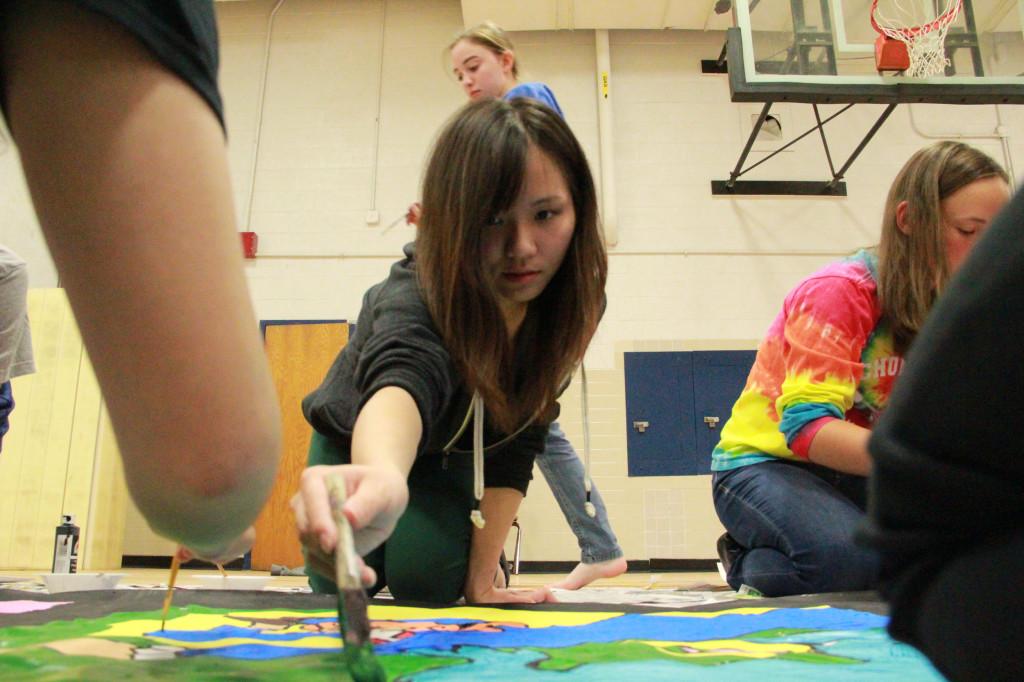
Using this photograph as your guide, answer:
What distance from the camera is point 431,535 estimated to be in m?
1.26

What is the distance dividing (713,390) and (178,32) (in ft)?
Answer: 12.6

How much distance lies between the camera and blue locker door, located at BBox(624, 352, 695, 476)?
3.93 m

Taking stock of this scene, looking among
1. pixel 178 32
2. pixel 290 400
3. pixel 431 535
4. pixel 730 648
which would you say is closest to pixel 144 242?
pixel 178 32

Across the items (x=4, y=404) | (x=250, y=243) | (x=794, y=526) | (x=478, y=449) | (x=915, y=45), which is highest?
(x=915, y=45)

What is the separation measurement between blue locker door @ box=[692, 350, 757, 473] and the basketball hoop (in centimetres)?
156

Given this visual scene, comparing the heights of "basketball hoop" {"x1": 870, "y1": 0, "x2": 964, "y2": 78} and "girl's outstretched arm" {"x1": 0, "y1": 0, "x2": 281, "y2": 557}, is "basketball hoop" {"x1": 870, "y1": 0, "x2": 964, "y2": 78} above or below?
above

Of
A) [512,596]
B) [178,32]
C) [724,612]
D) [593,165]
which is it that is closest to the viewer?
[178,32]

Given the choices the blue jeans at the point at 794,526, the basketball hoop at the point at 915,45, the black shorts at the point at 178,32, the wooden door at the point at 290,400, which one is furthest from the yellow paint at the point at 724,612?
the wooden door at the point at 290,400

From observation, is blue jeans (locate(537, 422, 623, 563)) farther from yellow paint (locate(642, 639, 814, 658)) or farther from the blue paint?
yellow paint (locate(642, 639, 814, 658))

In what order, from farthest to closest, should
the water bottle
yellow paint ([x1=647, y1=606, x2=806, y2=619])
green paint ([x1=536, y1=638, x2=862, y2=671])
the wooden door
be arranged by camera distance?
the wooden door
the water bottle
yellow paint ([x1=647, y1=606, x2=806, y2=619])
green paint ([x1=536, y1=638, x2=862, y2=671])

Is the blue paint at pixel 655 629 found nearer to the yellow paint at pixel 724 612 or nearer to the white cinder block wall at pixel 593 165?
the yellow paint at pixel 724 612

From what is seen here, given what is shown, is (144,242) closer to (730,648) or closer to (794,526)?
(730,648)

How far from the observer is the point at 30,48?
13.7 inches

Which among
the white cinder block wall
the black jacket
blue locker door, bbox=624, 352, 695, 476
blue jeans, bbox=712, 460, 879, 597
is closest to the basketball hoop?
the white cinder block wall
